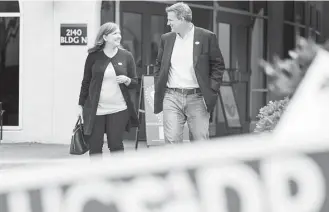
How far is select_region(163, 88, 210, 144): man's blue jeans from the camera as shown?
235 inches

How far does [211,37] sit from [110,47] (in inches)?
39.2

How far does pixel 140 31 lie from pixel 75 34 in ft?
3.97

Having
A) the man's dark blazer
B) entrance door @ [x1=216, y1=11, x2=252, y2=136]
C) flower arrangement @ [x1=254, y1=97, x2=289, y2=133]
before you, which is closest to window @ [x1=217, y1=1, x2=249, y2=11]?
entrance door @ [x1=216, y1=11, x2=252, y2=136]

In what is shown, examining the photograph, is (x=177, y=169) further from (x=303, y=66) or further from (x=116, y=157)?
(x=303, y=66)

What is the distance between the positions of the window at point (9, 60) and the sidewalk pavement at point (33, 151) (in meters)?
0.80

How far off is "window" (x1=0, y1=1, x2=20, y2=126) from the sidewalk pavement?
798mm

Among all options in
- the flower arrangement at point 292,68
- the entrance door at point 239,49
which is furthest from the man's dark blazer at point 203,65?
the entrance door at point 239,49

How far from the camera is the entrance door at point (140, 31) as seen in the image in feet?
42.4

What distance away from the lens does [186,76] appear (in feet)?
19.4

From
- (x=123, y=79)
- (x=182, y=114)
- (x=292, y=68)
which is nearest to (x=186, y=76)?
(x=182, y=114)

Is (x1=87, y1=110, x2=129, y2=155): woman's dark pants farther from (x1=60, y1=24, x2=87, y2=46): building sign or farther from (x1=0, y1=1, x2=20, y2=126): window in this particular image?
(x1=0, y1=1, x2=20, y2=126): window

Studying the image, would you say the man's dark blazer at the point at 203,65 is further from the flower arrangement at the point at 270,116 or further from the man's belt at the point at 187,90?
the flower arrangement at the point at 270,116

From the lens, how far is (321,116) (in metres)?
1.39

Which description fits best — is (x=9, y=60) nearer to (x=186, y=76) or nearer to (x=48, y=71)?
(x=48, y=71)
